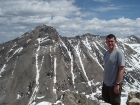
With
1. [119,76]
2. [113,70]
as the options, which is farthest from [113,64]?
[119,76]

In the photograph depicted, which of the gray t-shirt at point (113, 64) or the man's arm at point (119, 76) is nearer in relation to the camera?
the man's arm at point (119, 76)

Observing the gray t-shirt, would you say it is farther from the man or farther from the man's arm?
the man's arm

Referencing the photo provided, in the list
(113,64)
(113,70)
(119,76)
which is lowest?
(119,76)

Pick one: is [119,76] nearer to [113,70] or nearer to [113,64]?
→ [113,70]

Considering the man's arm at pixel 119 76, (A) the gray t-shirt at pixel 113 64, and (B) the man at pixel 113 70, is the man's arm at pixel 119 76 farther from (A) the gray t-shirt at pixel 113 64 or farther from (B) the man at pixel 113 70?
(A) the gray t-shirt at pixel 113 64

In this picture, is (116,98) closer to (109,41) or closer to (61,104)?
(109,41)

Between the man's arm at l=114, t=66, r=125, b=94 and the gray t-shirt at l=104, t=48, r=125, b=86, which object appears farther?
the gray t-shirt at l=104, t=48, r=125, b=86

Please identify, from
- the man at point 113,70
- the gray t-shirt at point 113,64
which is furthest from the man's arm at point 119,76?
the gray t-shirt at point 113,64

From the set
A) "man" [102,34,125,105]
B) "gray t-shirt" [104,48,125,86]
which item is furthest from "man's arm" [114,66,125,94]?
"gray t-shirt" [104,48,125,86]

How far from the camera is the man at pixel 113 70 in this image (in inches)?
446

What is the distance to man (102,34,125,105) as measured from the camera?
37.2 feet

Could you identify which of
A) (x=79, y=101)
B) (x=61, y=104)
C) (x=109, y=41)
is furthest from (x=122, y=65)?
(x=79, y=101)

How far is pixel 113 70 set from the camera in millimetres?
11586

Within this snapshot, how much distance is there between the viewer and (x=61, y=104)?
55.7ft
